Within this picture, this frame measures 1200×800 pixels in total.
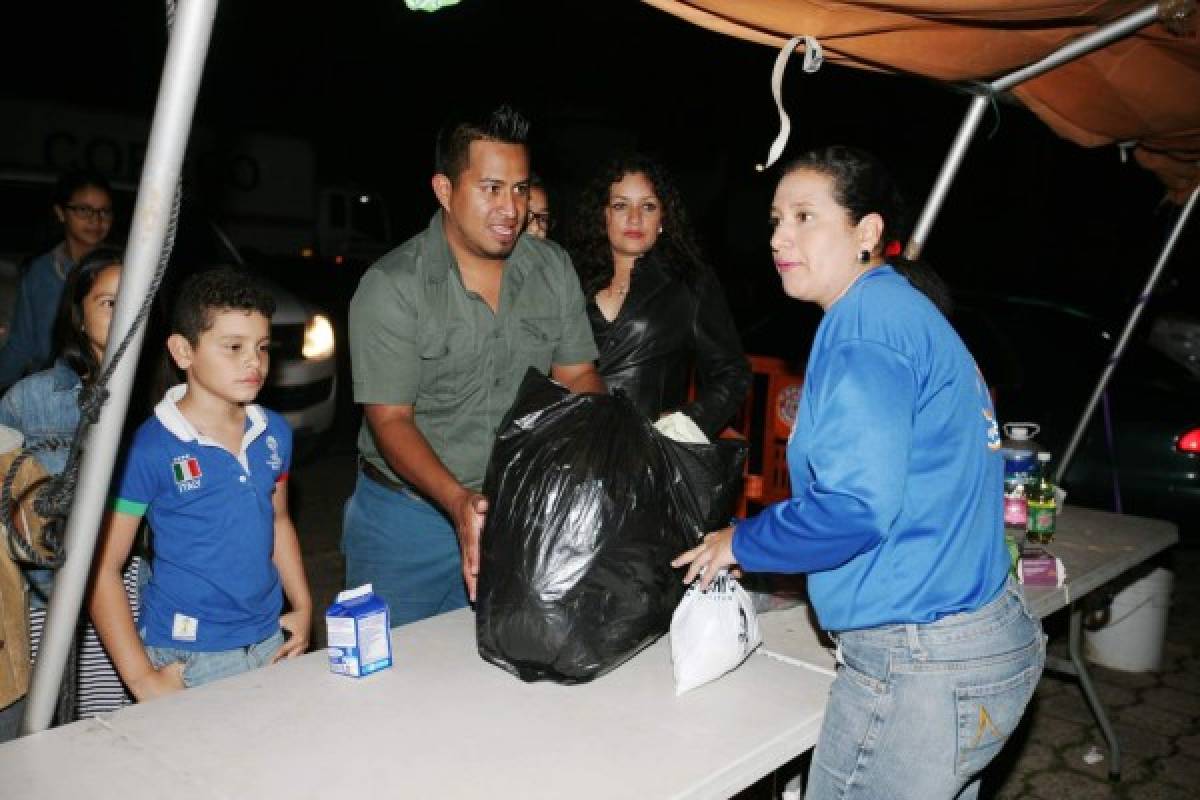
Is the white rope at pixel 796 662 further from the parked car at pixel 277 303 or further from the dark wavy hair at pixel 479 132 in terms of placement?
the parked car at pixel 277 303

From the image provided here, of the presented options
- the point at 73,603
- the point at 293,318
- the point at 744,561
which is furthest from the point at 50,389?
the point at 293,318

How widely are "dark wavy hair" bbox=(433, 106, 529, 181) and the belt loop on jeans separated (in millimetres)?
1700

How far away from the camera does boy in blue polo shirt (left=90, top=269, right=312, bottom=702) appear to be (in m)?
2.40

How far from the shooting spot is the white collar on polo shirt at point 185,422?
2480mm

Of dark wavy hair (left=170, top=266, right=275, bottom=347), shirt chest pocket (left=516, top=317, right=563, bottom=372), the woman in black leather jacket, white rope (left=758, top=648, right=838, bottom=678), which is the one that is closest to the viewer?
white rope (left=758, top=648, right=838, bottom=678)

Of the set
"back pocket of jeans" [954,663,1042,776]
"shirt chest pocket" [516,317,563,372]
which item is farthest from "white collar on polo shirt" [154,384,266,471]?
"back pocket of jeans" [954,663,1042,776]

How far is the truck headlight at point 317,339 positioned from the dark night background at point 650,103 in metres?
6.88

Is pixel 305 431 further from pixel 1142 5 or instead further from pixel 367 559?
pixel 1142 5

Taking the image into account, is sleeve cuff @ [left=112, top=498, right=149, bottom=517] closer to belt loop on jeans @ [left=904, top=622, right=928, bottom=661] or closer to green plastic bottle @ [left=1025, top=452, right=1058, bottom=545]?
belt loop on jeans @ [left=904, top=622, right=928, bottom=661]

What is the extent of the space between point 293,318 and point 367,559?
398cm

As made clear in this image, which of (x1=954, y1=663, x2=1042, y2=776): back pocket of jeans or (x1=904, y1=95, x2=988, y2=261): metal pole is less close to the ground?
(x1=904, y1=95, x2=988, y2=261): metal pole

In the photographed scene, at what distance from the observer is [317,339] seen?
6695mm

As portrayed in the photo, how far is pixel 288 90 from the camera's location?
1941 cm

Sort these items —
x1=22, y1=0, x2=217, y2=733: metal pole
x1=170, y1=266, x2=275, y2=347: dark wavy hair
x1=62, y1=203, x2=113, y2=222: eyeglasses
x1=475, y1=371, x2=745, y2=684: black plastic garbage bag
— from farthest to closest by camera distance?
x1=62, y1=203, x2=113, y2=222: eyeglasses → x1=170, y1=266, x2=275, y2=347: dark wavy hair → x1=475, y1=371, x2=745, y2=684: black plastic garbage bag → x1=22, y1=0, x2=217, y2=733: metal pole
